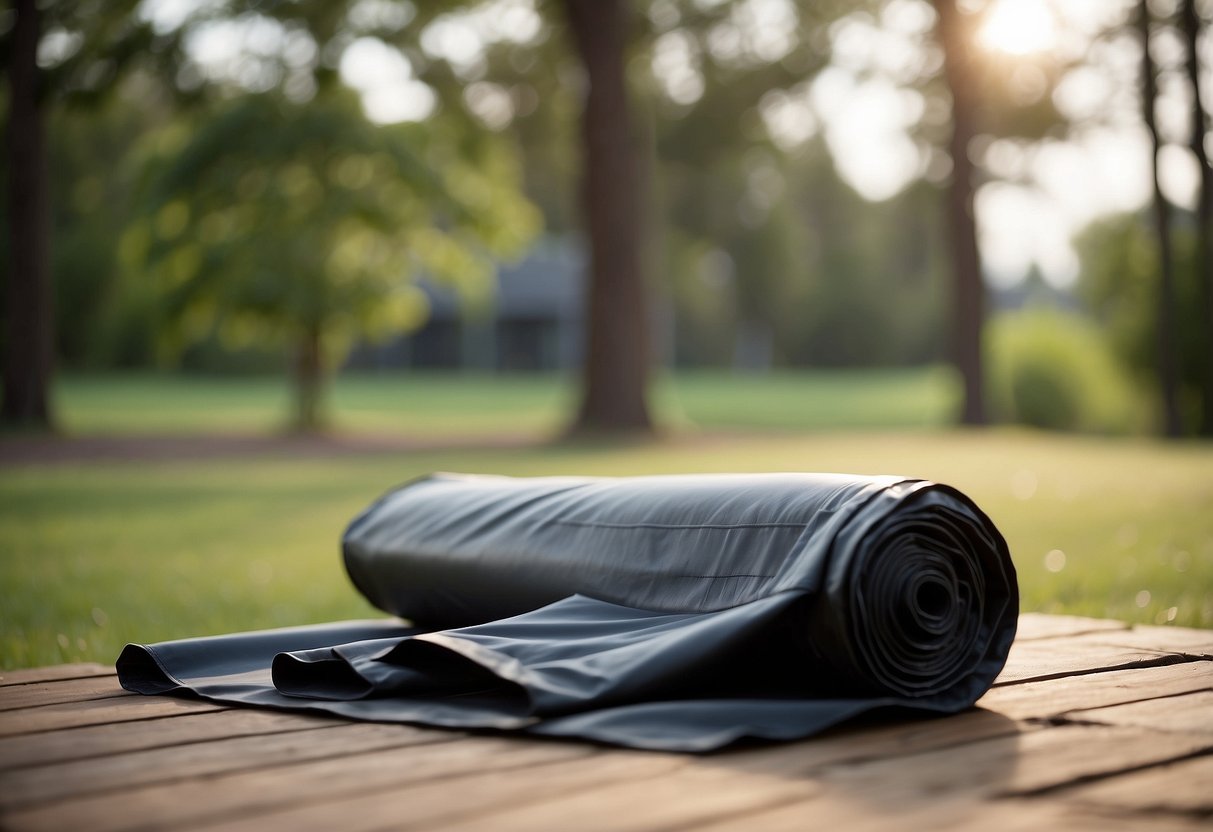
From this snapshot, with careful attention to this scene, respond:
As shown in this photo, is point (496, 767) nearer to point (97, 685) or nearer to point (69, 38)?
point (97, 685)

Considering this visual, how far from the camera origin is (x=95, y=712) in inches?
116

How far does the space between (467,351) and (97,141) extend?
552 inches

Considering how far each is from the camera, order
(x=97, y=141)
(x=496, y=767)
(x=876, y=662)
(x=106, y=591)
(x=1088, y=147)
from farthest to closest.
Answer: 1. (x=97, y=141)
2. (x=1088, y=147)
3. (x=106, y=591)
4. (x=876, y=662)
5. (x=496, y=767)

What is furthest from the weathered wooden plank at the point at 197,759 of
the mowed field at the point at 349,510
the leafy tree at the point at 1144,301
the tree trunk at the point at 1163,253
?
the leafy tree at the point at 1144,301

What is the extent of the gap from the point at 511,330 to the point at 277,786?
146ft

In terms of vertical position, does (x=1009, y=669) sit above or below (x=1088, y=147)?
below

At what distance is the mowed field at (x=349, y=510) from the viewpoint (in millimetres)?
5918

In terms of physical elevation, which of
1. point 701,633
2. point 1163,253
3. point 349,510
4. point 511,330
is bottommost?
point 349,510

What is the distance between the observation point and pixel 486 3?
20.3 meters

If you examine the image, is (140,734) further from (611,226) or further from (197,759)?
(611,226)

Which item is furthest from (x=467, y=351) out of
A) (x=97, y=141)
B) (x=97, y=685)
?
(x=97, y=685)

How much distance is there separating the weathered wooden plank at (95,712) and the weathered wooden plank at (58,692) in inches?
2.2

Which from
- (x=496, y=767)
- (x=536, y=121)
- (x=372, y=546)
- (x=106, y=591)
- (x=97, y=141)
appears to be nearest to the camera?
(x=496, y=767)

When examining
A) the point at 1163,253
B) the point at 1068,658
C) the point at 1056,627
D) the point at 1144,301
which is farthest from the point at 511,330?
the point at 1068,658
